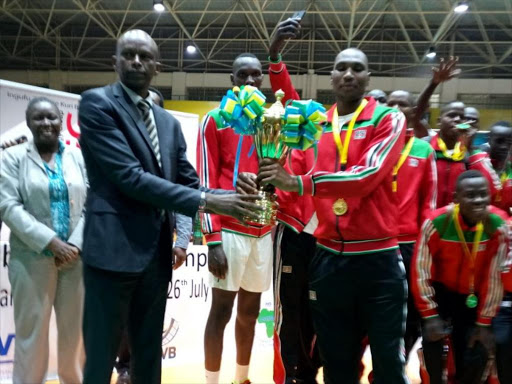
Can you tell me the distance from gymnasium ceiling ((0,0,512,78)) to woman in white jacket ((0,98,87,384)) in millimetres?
11337

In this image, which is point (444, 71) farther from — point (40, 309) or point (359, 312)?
point (40, 309)

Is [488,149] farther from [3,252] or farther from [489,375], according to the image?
[3,252]

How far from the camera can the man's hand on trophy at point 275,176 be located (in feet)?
7.38

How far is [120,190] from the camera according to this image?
217 centimetres

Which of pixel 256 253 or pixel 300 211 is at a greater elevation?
pixel 300 211

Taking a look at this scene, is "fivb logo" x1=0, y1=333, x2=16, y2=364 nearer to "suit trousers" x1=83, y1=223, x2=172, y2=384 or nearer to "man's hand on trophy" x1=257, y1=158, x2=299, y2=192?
"suit trousers" x1=83, y1=223, x2=172, y2=384

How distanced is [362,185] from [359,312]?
25.0 inches

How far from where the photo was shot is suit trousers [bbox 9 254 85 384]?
3.31 metres

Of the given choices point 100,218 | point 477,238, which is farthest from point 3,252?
point 477,238

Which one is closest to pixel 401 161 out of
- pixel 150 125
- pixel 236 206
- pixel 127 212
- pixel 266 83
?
pixel 236 206

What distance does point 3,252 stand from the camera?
13.2 ft

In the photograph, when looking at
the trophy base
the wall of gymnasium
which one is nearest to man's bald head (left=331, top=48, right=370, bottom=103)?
the trophy base

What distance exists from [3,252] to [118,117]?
2.40 meters

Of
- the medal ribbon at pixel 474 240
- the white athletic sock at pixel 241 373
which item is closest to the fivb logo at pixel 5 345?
the white athletic sock at pixel 241 373
